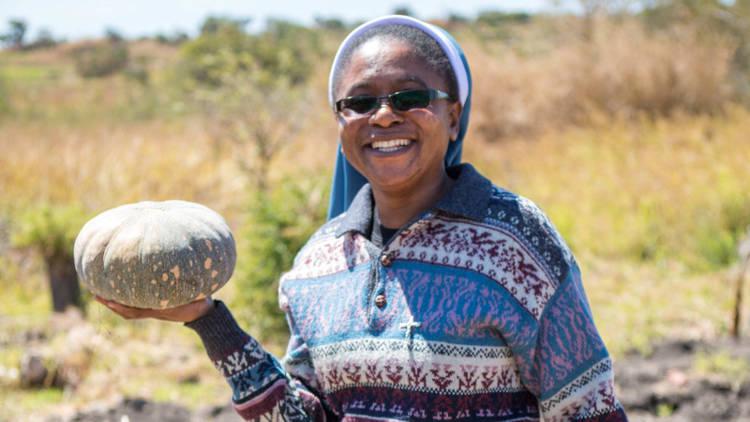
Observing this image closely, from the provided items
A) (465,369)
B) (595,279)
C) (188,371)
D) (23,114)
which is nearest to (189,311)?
(465,369)

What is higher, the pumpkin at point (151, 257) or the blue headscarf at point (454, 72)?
the blue headscarf at point (454, 72)

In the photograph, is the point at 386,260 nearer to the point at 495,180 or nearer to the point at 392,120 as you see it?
the point at 392,120

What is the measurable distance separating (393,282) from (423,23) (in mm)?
569

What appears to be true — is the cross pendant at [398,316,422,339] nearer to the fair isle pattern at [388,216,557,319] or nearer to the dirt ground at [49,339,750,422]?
the fair isle pattern at [388,216,557,319]

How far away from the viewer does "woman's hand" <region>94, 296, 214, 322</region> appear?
176 centimetres

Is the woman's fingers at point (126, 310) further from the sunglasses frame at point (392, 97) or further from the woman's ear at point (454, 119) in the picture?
the woman's ear at point (454, 119)

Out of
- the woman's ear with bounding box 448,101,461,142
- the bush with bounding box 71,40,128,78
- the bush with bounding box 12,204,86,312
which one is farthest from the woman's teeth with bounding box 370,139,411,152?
the bush with bounding box 71,40,128,78

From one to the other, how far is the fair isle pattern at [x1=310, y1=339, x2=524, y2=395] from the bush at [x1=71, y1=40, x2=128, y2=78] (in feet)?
125

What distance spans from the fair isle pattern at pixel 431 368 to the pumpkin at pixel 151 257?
38 cm

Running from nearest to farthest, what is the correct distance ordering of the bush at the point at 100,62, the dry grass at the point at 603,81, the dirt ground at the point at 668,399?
the dirt ground at the point at 668,399 < the dry grass at the point at 603,81 < the bush at the point at 100,62

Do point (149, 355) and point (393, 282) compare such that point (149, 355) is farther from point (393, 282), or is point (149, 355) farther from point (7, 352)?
point (393, 282)

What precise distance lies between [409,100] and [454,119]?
185 mm

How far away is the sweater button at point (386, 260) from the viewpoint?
1.75 meters

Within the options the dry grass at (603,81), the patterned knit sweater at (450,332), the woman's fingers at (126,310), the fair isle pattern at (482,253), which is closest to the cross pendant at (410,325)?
the patterned knit sweater at (450,332)
